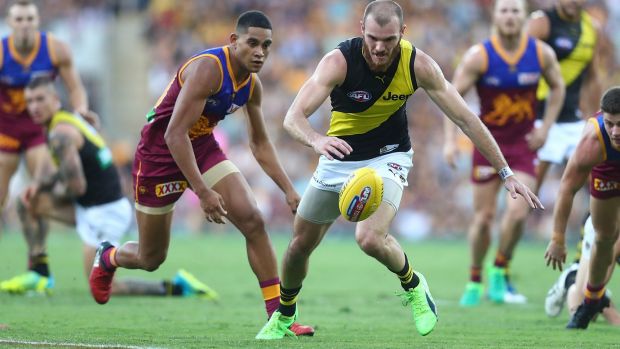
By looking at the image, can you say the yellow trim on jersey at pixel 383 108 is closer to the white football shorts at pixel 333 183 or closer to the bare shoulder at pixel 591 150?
the white football shorts at pixel 333 183

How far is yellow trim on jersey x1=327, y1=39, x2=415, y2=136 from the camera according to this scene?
763 centimetres

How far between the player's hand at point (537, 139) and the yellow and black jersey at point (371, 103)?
3653 millimetres

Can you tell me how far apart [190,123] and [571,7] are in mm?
6068

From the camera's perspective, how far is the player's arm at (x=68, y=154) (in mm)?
10930

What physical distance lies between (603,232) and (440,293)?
4425 mm

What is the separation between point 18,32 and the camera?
40.3 ft

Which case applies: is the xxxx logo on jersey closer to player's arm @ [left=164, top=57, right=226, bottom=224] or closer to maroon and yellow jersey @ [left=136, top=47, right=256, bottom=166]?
maroon and yellow jersey @ [left=136, top=47, right=256, bottom=166]

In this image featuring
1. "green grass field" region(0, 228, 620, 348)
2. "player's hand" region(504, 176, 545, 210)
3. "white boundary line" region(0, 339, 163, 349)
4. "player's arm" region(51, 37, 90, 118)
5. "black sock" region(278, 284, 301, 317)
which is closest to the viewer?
"white boundary line" region(0, 339, 163, 349)

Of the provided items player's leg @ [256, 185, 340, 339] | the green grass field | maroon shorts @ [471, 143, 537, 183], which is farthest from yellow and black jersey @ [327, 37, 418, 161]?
maroon shorts @ [471, 143, 537, 183]

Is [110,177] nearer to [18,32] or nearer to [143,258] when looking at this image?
[18,32]

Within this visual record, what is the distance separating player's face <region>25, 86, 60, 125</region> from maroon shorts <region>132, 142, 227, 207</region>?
108 inches

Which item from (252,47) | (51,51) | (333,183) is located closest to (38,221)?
(51,51)

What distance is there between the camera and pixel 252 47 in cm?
786

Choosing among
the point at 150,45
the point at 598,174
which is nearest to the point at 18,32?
the point at 598,174
